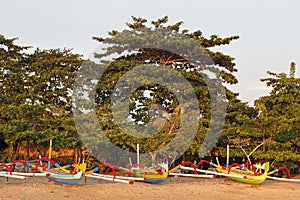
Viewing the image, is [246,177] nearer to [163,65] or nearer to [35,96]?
[163,65]

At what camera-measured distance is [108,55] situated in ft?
64.2

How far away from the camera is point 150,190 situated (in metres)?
14.1

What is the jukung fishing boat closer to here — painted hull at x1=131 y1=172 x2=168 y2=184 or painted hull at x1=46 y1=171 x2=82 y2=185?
painted hull at x1=131 y1=172 x2=168 y2=184

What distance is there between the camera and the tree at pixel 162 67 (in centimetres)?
1833

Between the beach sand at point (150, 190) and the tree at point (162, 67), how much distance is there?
2.71m

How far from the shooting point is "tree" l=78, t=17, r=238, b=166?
60.1ft

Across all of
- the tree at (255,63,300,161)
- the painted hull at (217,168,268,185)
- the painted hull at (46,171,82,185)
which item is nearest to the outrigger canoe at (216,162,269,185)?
the painted hull at (217,168,268,185)

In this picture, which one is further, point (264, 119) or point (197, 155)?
point (197, 155)

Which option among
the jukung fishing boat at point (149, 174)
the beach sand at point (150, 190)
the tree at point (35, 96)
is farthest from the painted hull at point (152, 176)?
the tree at point (35, 96)

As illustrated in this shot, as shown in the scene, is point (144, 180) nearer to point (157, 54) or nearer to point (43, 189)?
point (43, 189)

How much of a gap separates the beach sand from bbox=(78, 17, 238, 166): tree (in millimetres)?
2715

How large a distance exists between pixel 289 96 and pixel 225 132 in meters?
3.85

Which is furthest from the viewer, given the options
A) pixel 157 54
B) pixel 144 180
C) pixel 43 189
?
pixel 157 54

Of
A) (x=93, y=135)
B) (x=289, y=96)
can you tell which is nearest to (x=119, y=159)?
(x=93, y=135)
